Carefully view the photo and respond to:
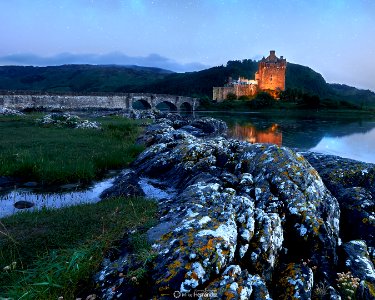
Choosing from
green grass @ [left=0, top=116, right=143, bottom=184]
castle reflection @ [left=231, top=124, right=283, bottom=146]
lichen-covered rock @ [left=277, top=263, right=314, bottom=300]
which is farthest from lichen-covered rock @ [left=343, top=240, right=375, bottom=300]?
castle reflection @ [left=231, top=124, right=283, bottom=146]

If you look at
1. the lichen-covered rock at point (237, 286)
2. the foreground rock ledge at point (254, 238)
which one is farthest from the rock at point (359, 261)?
the lichen-covered rock at point (237, 286)

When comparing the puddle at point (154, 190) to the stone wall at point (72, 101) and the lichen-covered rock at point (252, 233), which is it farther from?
the stone wall at point (72, 101)

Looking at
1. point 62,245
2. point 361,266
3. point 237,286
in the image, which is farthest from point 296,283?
point 62,245

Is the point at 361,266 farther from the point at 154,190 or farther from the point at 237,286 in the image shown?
the point at 154,190

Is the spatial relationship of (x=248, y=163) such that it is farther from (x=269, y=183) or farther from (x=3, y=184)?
(x=3, y=184)

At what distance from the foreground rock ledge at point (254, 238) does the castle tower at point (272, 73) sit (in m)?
143

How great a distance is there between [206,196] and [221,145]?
7.42m

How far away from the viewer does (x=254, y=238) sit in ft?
19.6

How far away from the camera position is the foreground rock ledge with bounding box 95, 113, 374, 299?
469 cm

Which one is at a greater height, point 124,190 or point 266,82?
point 266,82

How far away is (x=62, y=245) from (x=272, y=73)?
150 metres

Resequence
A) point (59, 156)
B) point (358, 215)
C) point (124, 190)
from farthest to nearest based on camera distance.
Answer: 1. point (59, 156)
2. point (124, 190)
3. point (358, 215)

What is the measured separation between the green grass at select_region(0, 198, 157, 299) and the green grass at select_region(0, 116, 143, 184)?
490 cm

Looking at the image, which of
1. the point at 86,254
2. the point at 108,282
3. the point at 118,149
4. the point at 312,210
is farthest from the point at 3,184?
the point at 312,210
